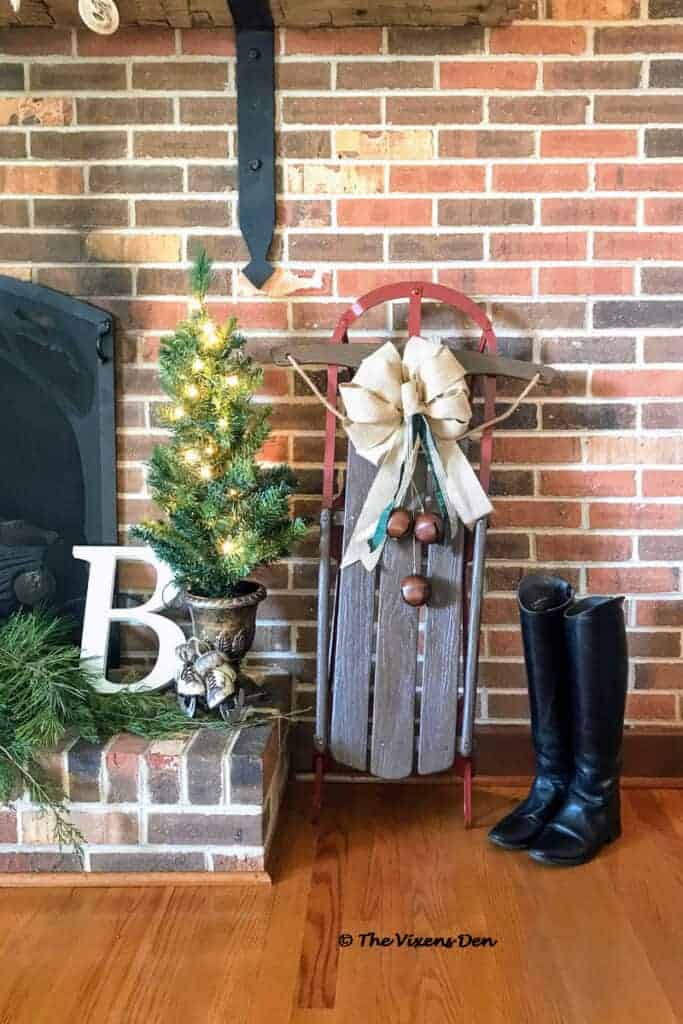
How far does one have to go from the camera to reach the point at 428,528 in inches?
73.5

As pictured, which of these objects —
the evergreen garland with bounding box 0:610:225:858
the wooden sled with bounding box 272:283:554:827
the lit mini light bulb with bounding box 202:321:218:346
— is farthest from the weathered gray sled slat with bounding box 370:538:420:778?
the lit mini light bulb with bounding box 202:321:218:346

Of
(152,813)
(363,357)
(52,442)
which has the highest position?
(363,357)

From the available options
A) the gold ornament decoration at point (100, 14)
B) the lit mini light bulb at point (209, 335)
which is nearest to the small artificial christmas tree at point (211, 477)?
the lit mini light bulb at point (209, 335)

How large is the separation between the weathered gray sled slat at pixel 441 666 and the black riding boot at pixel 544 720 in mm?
151

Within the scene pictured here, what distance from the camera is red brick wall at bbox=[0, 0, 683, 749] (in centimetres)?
205

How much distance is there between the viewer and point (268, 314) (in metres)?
2.12

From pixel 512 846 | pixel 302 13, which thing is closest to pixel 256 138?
pixel 302 13

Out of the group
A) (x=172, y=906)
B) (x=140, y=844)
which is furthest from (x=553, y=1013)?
(x=140, y=844)

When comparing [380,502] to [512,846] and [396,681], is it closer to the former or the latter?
[396,681]

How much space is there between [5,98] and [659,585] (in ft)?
6.26

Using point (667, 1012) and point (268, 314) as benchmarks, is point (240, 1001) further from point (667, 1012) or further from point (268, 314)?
point (268, 314)

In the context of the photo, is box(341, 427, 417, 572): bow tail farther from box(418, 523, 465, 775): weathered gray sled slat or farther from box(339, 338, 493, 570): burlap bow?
box(418, 523, 465, 775): weathered gray sled slat

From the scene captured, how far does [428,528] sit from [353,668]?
355mm

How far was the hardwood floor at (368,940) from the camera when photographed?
137cm
